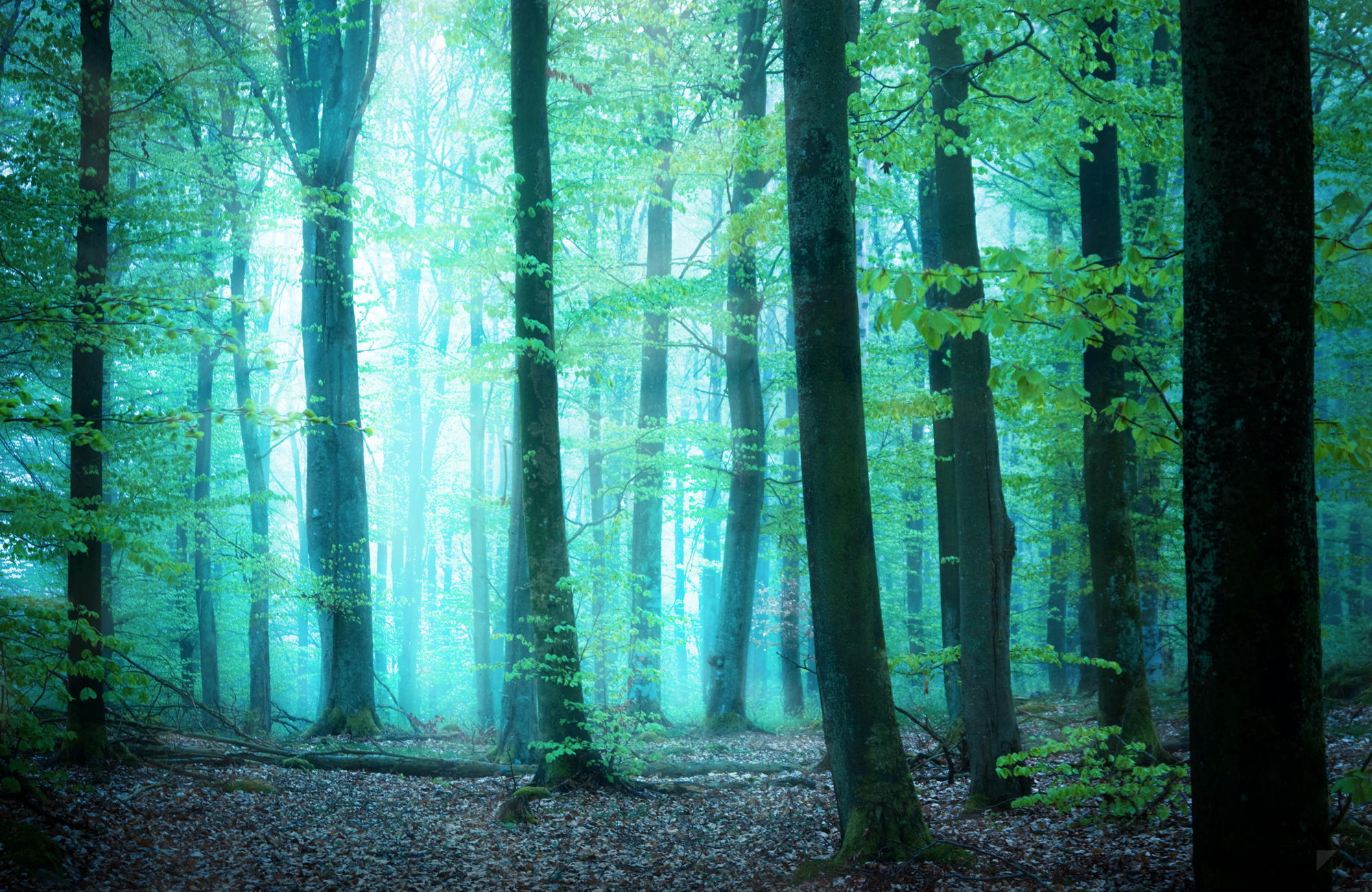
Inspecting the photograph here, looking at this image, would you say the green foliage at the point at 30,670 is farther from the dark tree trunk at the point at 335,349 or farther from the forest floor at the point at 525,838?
the dark tree trunk at the point at 335,349

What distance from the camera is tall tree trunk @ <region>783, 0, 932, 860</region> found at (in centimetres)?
508

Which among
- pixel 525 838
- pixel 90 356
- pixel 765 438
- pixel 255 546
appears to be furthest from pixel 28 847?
pixel 255 546

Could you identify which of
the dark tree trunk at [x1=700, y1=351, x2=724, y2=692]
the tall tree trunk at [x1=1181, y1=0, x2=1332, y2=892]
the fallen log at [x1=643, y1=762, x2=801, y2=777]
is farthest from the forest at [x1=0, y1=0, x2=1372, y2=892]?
the dark tree trunk at [x1=700, y1=351, x2=724, y2=692]

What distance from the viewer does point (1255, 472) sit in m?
2.68

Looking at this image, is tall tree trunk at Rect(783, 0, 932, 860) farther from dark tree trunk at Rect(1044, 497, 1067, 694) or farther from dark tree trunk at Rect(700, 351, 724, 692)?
dark tree trunk at Rect(700, 351, 724, 692)

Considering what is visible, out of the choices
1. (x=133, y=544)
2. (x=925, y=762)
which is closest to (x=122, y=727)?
(x=133, y=544)

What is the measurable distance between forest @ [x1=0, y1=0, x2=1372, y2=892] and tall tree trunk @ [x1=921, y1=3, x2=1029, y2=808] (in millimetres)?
38

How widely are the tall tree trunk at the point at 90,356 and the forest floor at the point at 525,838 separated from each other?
0.66m

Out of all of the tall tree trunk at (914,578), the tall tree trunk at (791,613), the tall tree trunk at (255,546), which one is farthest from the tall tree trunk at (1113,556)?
the tall tree trunk at (914,578)

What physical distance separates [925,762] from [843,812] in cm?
370

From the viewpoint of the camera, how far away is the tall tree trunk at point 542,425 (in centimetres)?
866

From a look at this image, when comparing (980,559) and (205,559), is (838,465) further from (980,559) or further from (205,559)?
(205,559)

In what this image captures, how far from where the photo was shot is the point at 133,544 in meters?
6.48

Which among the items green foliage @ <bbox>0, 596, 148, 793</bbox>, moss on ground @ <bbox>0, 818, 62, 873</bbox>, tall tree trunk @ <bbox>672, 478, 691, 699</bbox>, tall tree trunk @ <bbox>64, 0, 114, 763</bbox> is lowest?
tall tree trunk @ <bbox>672, 478, 691, 699</bbox>
